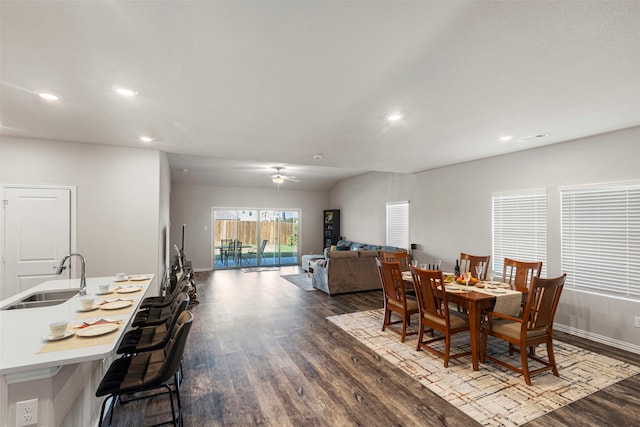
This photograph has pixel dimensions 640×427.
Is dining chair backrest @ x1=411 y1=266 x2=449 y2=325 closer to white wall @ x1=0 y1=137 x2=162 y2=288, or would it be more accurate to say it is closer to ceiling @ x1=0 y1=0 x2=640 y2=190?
ceiling @ x1=0 y1=0 x2=640 y2=190

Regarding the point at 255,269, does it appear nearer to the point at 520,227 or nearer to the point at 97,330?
the point at 520,227

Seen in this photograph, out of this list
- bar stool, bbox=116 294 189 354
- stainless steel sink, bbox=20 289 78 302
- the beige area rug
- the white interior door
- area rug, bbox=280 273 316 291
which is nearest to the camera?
bar stool, bbox=116 294 189 354

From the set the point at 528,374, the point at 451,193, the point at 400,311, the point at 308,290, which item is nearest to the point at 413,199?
the point at 451,193

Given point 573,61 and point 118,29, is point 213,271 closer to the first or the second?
point 118,29

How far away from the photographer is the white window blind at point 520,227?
451 cm

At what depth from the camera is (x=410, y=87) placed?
8.18ft

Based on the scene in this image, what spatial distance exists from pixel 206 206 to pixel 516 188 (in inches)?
330

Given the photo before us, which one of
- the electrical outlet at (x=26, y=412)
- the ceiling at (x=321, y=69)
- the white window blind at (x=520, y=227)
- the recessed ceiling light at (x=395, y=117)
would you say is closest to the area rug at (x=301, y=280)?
the white window blind at (x=520, y=227)

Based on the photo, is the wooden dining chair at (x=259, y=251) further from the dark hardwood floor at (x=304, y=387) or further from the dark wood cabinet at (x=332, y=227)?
the dark hardwood floor at (x=304, y=387)

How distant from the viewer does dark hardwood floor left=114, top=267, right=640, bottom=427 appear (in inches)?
94.0

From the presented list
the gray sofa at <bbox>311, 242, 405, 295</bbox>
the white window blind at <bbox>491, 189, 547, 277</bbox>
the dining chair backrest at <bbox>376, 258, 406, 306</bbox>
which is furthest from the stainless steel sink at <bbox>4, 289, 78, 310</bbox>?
the white window blind at <bbox>491, 189, 547, 277</bbox>

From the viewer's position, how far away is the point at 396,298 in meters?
4.10

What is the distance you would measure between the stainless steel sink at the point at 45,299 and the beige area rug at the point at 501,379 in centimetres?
332

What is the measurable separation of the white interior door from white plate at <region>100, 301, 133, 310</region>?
2.74m
